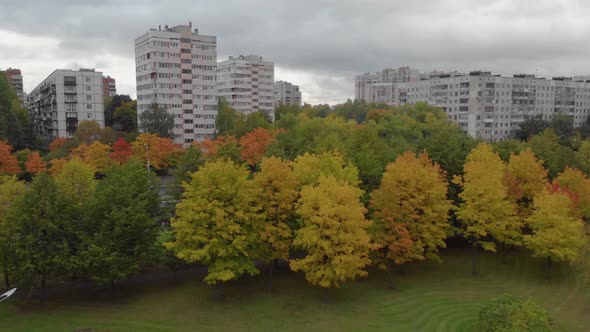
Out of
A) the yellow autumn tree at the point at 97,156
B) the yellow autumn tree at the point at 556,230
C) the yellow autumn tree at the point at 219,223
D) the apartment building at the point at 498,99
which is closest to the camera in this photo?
the yellow autumn tree at the point at 219,223

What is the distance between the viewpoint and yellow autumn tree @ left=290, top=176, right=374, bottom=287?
117 feet

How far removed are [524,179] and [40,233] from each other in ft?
157

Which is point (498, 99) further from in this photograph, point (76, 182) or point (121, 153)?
point (76, 182)

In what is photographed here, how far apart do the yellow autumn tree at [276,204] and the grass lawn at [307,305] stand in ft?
13.5

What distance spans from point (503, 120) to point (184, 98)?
9211cm

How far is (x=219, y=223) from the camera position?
36.3m

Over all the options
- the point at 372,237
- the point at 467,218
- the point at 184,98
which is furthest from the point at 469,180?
the point at 184,98

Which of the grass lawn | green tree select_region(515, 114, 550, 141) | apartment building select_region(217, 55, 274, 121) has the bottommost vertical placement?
the grass lawn

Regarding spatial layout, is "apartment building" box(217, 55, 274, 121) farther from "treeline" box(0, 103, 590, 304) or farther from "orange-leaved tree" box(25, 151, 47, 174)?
"treeline" box(0, 103, 590, 304)

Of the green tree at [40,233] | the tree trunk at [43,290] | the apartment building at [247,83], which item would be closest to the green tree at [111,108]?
the apartment building at [247,83]

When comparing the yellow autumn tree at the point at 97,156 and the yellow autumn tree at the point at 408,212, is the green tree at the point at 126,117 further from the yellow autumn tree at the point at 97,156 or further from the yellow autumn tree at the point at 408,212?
the yellow autumn tree at the point at 408,212

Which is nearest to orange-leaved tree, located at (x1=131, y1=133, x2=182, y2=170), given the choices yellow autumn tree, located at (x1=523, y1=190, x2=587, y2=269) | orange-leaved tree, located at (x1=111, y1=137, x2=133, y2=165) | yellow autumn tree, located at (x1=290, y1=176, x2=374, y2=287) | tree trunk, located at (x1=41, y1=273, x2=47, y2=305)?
orange-leaved tree, located at (x1=111, y1=137, x2=133, y2=165)

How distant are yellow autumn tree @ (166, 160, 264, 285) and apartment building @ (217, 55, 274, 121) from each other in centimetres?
11540

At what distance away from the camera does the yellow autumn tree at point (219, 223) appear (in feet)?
119
